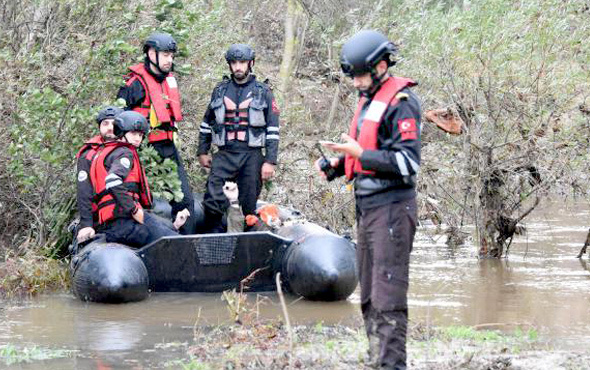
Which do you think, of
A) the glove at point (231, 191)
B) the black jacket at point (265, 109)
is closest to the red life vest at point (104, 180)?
the glove at point (231, 191)

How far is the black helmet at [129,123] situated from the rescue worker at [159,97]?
810 millimetres

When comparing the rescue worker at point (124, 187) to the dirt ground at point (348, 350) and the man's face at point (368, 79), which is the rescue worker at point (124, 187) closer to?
the dirt ground at point (348, 350)

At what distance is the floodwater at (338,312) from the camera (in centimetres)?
686

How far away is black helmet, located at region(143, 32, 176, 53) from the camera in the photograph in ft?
31.4

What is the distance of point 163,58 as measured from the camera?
9.64m

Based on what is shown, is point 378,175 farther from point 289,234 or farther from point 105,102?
point 105,102

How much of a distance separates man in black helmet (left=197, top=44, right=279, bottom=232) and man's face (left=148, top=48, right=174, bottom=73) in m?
0.50

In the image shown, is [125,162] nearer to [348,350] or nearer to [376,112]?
[348,350]

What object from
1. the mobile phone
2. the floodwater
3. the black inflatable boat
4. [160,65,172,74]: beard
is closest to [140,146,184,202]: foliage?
[160,65,172,74]: beard

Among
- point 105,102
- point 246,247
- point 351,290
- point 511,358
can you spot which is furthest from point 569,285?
point 105,102

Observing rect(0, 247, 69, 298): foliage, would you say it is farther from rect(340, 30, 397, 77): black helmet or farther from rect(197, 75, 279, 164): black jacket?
rect(340, 30, 397, 77): black helmet

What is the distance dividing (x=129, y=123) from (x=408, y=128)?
12.9 feet

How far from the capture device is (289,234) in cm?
934

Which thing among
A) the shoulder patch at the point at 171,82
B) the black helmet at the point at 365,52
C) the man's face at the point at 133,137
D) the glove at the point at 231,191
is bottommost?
the glove at the point at 231,191
